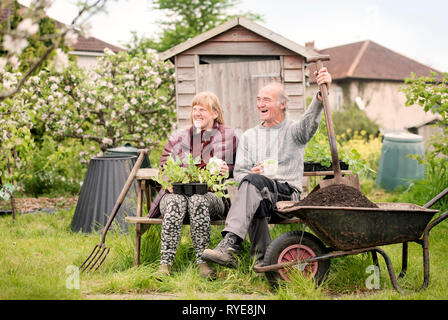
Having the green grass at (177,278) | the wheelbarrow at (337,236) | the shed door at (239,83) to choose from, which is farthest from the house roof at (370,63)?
the wheelbarrow at (337,236)

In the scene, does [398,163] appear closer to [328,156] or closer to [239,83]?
[239,83]

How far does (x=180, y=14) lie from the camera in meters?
18.1

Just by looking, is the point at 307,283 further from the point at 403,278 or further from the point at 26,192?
the point at 26,192

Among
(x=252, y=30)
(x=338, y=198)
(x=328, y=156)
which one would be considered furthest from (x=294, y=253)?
(x=252, y=30)

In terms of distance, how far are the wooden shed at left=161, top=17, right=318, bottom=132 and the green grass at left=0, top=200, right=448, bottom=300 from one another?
220 cm

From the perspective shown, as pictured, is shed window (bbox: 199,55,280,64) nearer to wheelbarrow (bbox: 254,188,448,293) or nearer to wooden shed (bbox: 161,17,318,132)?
wooden shed (bbox: 161,17,318,132)

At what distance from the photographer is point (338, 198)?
2.58 m

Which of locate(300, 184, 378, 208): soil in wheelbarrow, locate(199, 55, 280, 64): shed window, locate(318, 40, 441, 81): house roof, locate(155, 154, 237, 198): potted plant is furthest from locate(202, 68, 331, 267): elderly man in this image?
locate(318, 40, 441, 81): house roof

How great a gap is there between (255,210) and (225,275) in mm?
530

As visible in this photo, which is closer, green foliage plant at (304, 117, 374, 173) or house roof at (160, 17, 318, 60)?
green foliage plant at (304, 117, 374, 173)

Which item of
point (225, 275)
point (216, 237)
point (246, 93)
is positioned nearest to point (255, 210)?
point (225, 275)

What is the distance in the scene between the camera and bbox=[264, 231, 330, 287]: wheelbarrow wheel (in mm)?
Answer: 2758

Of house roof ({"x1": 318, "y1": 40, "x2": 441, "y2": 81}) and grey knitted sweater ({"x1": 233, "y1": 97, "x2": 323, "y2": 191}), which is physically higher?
house roof ({"x1": 318, "y1": 40, "x2": 441, "y2": 81})

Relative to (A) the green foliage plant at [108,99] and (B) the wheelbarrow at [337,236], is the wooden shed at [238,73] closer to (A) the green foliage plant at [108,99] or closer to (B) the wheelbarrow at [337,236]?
(A) the green foliage plant at [108,99]
